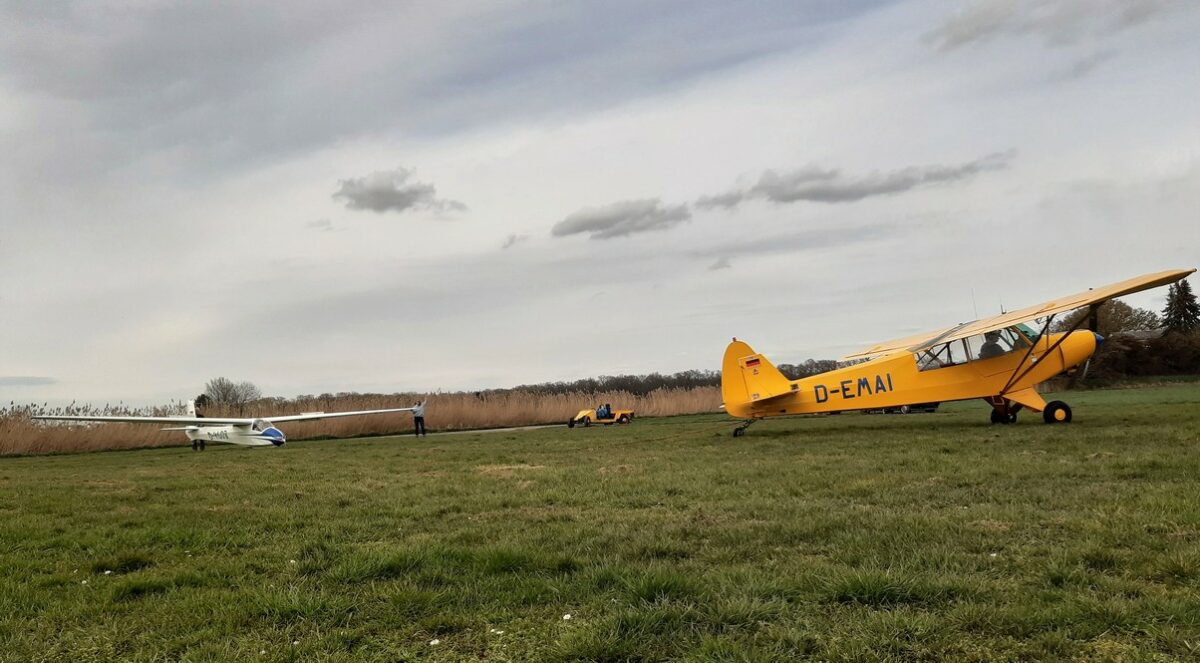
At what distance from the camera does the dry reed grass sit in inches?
1055

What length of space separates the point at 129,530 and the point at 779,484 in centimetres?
637

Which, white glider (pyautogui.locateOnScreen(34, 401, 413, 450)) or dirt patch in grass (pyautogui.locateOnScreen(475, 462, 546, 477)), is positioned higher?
white glider (pyautogui.locateOnScreen(34, 401, 413, 450))

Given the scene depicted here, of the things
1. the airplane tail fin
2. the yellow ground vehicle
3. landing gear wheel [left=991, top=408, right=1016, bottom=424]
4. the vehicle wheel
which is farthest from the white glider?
the vehicle wheel

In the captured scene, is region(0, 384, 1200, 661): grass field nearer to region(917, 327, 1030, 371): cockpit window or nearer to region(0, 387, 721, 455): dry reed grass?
region(917, 327, 1030, 371): cockpit window

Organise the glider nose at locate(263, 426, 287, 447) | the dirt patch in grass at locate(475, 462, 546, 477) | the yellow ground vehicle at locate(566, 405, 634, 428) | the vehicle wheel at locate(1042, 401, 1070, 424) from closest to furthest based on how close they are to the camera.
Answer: the dirt patch in grass at locate(475, 462, 546, 477)
the vehicle wheel at locate(1042, 401, 1070, 424)
the glider nose at locate(263, 426, 287, 447)
the yellow ground vehicle at locate(566, 405, 634, 428)

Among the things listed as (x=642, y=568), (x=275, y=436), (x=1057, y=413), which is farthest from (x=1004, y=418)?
(x=275, y=436)

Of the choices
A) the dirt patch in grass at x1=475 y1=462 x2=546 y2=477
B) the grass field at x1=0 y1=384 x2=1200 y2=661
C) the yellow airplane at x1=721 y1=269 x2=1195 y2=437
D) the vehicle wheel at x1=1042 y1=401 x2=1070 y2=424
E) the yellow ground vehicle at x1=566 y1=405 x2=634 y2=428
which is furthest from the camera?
the yellow ground vehicle at x1=566 y1=405 x2=634 y2=428

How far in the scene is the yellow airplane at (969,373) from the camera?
1534cm

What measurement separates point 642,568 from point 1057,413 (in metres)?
14.1

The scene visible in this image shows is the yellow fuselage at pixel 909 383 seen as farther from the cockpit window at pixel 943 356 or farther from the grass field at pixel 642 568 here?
the grass field at pixel 642 568

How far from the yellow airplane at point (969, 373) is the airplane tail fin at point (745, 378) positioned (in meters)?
0.05

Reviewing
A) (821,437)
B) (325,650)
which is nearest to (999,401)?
(821,437)

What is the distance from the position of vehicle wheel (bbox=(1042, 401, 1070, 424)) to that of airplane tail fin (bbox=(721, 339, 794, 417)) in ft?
17.7

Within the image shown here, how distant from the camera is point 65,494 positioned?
31.1 feet
